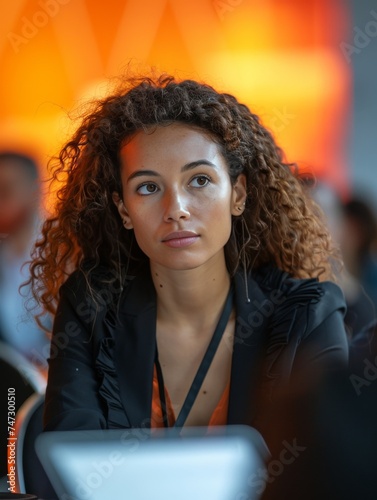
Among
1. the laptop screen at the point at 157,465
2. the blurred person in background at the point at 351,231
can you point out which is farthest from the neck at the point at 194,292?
the blurred person in background at the point at 351,231

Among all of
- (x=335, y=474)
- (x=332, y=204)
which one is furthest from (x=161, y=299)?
(x=332, y=204)

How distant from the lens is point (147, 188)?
1879mm

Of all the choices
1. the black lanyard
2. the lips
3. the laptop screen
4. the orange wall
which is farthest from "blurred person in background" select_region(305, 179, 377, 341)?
the laptop screen

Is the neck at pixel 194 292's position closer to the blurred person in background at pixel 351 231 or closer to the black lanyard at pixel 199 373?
the black lanyard at pixel 199 373

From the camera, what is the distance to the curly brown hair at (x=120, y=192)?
75.9 inches

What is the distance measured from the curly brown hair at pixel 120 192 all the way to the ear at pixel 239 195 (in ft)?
0.06

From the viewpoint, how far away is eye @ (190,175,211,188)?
1846mm

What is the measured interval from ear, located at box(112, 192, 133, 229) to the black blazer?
15 centimetres

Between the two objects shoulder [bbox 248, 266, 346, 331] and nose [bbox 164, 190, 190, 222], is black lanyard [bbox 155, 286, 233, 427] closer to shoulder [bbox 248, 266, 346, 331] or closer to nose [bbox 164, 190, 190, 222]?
shoulder [bbox 248, 266, 346, 331]

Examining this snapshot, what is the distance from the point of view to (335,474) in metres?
0.73

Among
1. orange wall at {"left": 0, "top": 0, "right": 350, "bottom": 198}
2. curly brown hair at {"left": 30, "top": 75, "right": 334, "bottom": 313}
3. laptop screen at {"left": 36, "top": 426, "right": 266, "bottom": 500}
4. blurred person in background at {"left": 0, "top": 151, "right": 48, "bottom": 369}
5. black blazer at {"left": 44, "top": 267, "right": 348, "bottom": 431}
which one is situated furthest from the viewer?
orange wall at {"left": 0, "top": 0, "right": 350, "bottom": 198}

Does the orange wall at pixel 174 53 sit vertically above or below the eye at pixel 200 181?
above

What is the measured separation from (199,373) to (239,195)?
1.45 ft

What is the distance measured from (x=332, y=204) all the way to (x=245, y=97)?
2.23ft
